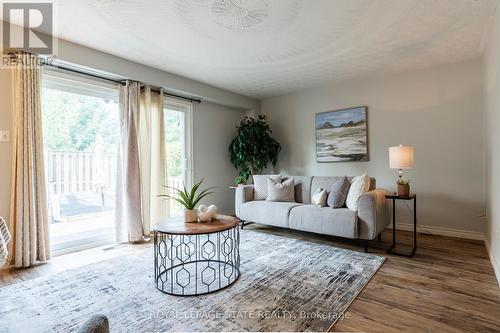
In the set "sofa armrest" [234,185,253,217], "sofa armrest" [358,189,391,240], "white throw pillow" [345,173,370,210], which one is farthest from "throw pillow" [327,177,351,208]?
"sofa armrest" [234,185,253,217]

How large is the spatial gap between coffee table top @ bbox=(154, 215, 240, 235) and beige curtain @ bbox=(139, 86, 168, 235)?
1.47 m

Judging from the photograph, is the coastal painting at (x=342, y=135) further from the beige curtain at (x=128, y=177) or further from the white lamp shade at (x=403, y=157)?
the beige curtain at (x=128, y=177)

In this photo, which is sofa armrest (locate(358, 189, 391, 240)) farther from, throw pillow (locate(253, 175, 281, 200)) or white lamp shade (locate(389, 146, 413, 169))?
throw pillow (locate(253, 175, 281, 200))

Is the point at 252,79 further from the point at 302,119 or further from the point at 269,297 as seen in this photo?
the point at 269,297

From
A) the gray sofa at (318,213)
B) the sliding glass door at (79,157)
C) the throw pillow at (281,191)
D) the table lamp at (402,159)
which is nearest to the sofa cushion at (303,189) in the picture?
the gray sofa at (318,213)

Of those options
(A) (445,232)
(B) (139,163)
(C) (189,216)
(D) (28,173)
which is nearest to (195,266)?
(C) (189,216)

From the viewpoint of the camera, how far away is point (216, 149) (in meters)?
5.16

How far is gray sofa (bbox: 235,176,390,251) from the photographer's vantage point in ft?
9.94

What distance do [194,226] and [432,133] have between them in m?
3.66

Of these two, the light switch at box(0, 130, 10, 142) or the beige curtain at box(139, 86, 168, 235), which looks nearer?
the light switch at box(0, 130, 10, 142)

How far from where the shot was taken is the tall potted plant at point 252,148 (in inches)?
197

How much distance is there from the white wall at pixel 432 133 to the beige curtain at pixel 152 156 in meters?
2.86

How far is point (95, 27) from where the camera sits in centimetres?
267

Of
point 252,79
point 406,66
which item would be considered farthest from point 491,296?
point 252,79
